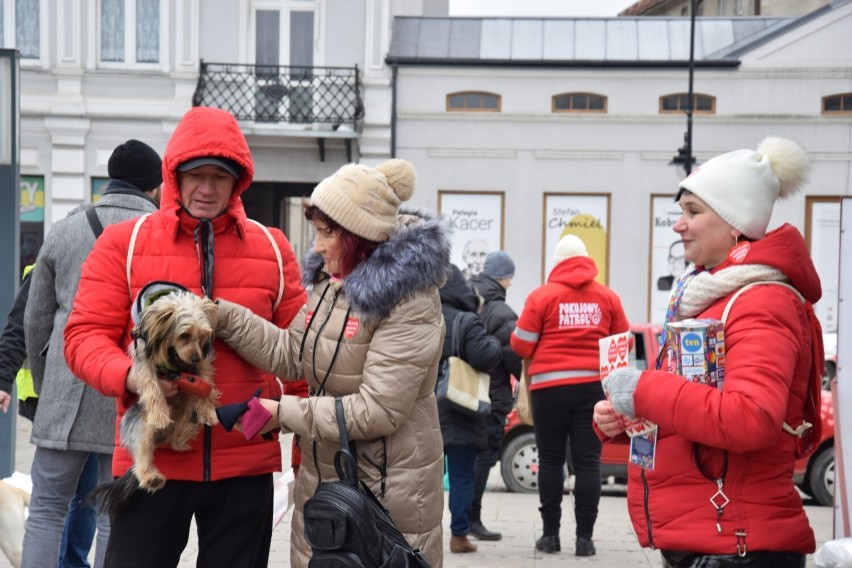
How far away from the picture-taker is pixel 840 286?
5.70 m

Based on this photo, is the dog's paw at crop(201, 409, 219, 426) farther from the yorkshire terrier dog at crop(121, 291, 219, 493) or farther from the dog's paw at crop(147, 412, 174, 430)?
the dog's paw at crop(147, 412, 174, 430)

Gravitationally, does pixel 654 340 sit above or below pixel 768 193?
below

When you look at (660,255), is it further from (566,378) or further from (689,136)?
(566,378)

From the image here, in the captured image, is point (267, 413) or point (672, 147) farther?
point (672, 147)

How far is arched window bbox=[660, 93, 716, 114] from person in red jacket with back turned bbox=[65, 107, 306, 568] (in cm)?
1981

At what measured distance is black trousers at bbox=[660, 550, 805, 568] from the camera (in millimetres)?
3154

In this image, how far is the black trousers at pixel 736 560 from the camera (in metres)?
3.15

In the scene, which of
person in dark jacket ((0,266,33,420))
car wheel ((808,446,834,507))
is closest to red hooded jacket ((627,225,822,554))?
person in dark jacket ((0,266,33,420))

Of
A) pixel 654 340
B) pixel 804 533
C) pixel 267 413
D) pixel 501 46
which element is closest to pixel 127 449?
pixel 267 413

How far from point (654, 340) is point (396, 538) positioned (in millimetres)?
7607

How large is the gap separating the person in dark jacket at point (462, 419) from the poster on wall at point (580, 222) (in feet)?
49.2

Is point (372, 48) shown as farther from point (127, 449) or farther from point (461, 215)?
point (127, 449)

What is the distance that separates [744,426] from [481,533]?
5.52 metres

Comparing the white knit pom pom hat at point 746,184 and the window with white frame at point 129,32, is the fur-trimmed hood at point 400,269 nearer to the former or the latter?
the white knit pom pom hat at point 746,184
